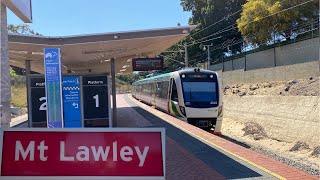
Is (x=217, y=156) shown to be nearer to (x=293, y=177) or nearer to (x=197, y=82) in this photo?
(x=293, y=177)

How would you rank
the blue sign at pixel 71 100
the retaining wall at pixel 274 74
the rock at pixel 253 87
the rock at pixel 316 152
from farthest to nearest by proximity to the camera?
the rock at pixel 253 87 < the retaining wall at pixel 274 74 < the rock at pixel 316 152 < the blue sign at pixel 71 100

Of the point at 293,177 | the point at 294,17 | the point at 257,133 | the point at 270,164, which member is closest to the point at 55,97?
the point at 270,164

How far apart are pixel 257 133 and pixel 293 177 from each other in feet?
65.6

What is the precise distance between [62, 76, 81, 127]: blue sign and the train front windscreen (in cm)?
965

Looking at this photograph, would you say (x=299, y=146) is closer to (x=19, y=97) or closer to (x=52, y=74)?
(x=52, y=74)

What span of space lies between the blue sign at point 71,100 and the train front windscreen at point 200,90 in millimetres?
9653

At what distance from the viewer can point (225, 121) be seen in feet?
114

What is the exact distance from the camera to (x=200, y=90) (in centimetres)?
2138

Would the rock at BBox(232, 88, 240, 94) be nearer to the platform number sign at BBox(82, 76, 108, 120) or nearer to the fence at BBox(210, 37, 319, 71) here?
the fence at BBox(210, 37, 319, 71)

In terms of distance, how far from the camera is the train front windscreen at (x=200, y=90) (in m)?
21.0

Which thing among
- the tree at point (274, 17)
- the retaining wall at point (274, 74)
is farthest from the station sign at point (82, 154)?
the tree at point (274, 17)

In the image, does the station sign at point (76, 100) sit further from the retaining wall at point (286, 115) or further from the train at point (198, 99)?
the retaining wall at point (286, 115)

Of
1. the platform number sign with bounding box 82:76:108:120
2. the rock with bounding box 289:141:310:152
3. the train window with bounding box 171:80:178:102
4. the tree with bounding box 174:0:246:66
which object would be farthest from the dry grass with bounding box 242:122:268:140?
the tree with bounding box 174:0:246:66

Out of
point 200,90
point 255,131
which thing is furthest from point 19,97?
point 200,90
